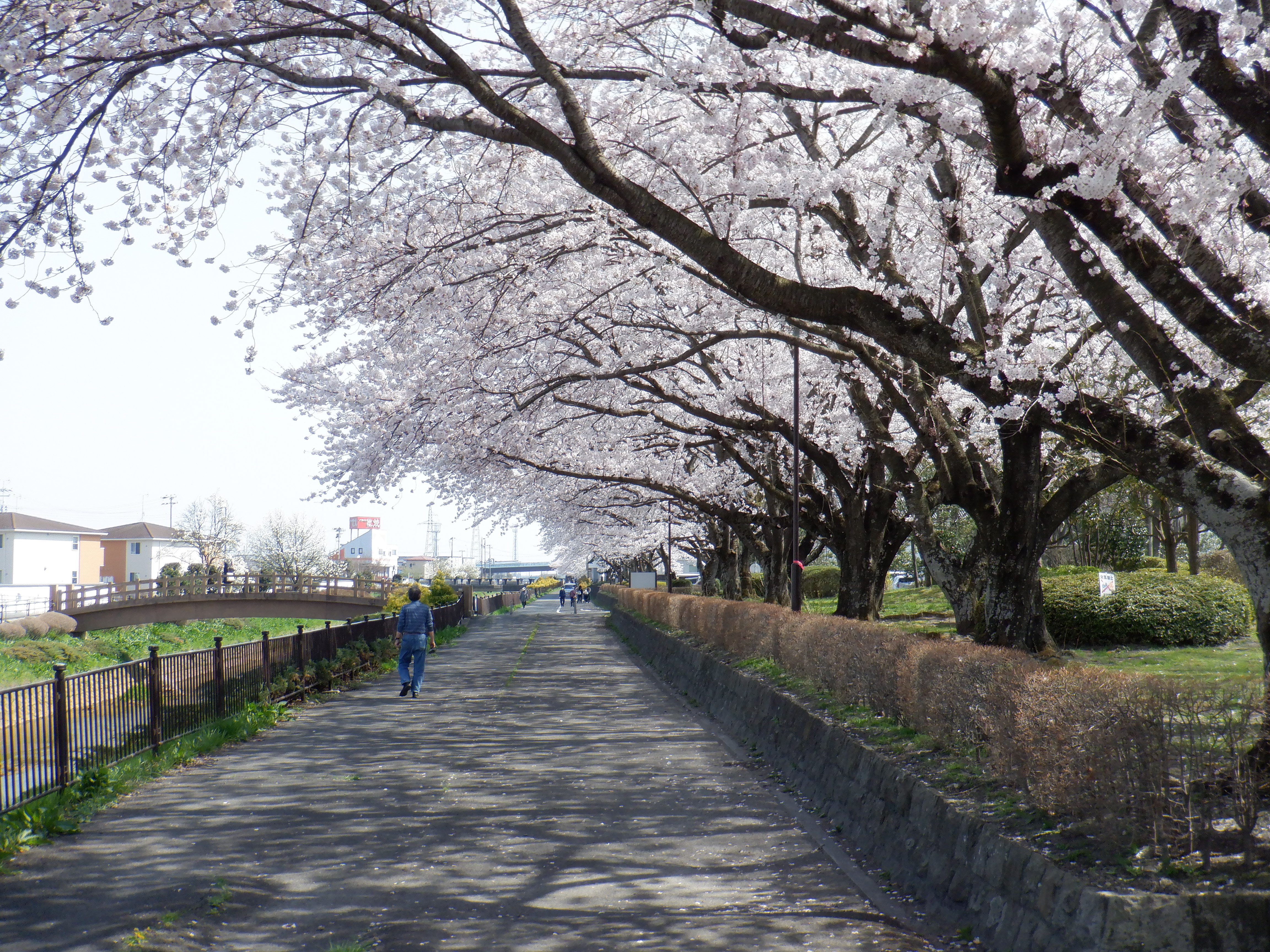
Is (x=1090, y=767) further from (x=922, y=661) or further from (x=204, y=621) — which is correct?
(x=204, y=621)

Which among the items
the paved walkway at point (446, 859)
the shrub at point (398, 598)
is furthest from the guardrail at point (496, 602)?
the paved walkway at point (446, 859)

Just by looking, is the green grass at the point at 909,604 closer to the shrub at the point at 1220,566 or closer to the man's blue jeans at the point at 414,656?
the shrub at the point at 1220,566

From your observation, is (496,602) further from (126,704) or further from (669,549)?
(126,704)

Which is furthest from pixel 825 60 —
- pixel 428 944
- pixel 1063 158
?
pixel 428 944

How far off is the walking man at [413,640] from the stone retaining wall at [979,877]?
758 cm

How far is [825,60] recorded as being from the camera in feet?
37.6

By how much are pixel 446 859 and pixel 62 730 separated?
3.93 metres

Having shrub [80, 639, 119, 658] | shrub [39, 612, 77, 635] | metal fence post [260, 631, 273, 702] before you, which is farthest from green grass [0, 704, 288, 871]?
shrub [39, 612, 77, 635]

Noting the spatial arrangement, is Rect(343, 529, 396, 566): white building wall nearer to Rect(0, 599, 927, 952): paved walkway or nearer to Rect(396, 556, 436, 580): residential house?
Rect(396, 556, 436, 580): residential house

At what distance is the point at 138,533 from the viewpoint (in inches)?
4277

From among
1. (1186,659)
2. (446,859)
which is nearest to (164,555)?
(1186,659)

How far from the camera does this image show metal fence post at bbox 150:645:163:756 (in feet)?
35.0

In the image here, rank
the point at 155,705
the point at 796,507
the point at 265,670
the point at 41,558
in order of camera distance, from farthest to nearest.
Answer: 1. the point at 41,558
2. the point at 796,507
3. the point at 265,670
4. the point at 155,705

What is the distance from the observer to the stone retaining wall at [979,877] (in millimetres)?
4316
